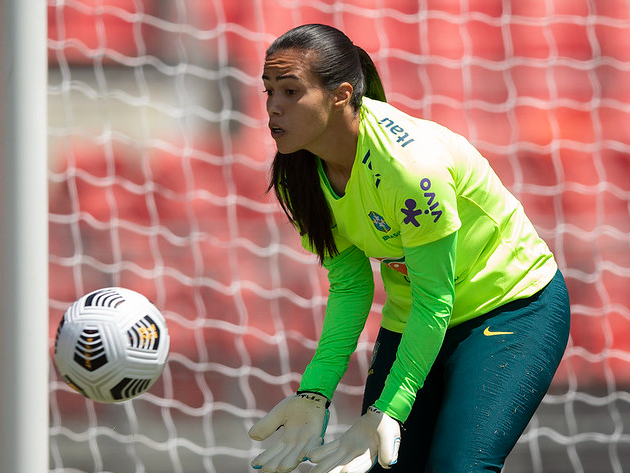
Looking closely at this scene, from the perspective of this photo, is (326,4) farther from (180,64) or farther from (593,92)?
(593,92)

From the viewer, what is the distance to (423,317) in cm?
195

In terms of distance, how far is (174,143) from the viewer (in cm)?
427

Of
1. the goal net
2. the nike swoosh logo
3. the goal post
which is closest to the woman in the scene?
the nike swoosh logo

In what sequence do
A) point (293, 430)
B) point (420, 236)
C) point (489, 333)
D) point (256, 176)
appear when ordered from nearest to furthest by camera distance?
point (420, 236) → point (489, 333) → point (293, 430) → point (256, 176)

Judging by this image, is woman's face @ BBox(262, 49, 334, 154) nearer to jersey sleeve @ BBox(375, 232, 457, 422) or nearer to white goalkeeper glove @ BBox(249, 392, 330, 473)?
jersey sleeve @ BBox(375, 232, 457, 422)

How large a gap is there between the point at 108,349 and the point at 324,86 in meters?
0.77

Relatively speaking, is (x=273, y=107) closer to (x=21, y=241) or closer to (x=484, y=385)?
(x=21, y=241)

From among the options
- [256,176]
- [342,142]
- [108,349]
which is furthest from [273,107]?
[256,176]

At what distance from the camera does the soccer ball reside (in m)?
2.14

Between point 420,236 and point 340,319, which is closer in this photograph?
point 420,236

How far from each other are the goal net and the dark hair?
1.98 meters

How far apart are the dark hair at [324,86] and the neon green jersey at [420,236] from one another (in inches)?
1.3

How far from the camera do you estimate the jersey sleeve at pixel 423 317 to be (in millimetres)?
1947

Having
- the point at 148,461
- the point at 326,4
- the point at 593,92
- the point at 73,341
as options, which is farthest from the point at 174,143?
the point at 73,341
